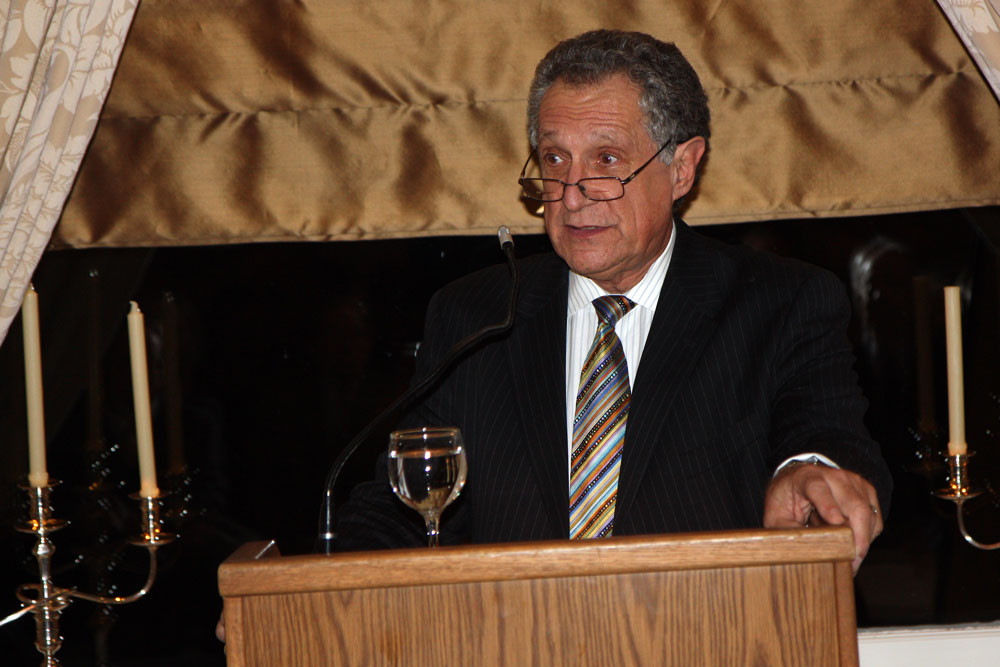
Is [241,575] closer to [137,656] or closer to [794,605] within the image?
[794,605]

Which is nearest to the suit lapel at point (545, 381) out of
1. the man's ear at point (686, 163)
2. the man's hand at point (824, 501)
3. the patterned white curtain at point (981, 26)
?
the man's ear at point (686, 163)

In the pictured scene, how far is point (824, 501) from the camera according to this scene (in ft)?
3.88

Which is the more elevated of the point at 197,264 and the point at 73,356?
the point at 197,264

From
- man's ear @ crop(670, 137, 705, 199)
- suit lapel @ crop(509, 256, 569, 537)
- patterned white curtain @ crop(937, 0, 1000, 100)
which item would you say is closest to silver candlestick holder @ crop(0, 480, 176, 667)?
suit lapel @ crop(509, 256, 569, 537)

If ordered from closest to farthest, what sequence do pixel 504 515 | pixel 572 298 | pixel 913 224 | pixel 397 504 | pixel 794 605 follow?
1. pixel 794 605
2. pixel 397 504
3. pixel 504 515
4. pixel 572 298
5. pixel 913 224

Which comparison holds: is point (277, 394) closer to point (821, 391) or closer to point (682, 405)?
point (682, 405)

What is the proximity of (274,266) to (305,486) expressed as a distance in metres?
0.51

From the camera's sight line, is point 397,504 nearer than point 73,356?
Yes

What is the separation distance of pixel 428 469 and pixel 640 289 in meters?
0.87

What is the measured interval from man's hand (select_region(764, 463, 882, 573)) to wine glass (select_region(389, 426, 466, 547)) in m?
0.40

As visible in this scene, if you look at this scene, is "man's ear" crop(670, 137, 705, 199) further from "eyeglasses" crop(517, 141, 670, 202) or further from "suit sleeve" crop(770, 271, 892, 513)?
"suit sleeve" crop(770, 271, 892, 513)

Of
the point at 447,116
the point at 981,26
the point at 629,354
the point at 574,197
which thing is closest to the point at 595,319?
the point at 629,354

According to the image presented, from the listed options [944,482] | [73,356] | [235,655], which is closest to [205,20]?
[73,356]

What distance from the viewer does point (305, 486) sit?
7.32 feet
